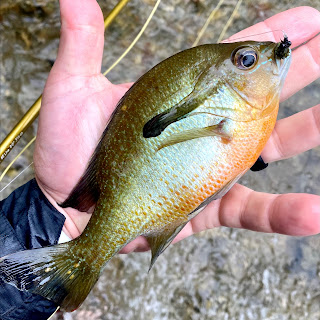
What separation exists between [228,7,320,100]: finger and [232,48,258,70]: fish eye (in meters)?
0.63

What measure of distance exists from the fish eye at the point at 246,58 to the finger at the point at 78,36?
0.68m

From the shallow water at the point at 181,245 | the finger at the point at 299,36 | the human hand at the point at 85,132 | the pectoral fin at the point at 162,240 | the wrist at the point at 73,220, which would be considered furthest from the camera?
the shallow water at the point at 181,245

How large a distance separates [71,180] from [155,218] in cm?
49

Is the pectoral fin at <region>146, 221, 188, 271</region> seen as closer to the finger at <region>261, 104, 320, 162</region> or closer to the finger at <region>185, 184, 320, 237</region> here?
the finger at <region>185, 184, 320, 237</region>

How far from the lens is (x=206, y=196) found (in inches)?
56.9


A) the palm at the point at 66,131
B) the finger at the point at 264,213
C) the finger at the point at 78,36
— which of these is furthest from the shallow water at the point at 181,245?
the finger at the point at 78,36

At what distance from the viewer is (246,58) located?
141 cm

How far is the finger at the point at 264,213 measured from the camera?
1.44m

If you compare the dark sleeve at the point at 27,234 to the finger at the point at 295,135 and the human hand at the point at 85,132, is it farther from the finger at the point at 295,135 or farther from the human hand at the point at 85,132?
the finger at the point at 295,135

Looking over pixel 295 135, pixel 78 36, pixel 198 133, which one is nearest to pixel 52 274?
pixel 198 133

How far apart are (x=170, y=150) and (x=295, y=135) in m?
0.82

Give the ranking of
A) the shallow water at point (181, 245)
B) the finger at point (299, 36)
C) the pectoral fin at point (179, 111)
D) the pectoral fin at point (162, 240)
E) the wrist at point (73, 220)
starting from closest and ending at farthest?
the pectoral fin at point (179, 111) → the pectoral fin at point (162, 240) → the wrist at point (73, 220) → the finger at point (299, 36) → the shallow water at point (181, 245)

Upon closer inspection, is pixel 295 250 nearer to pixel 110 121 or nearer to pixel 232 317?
pixel 232 317

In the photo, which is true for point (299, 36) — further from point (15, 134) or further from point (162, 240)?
point (15, 134)
